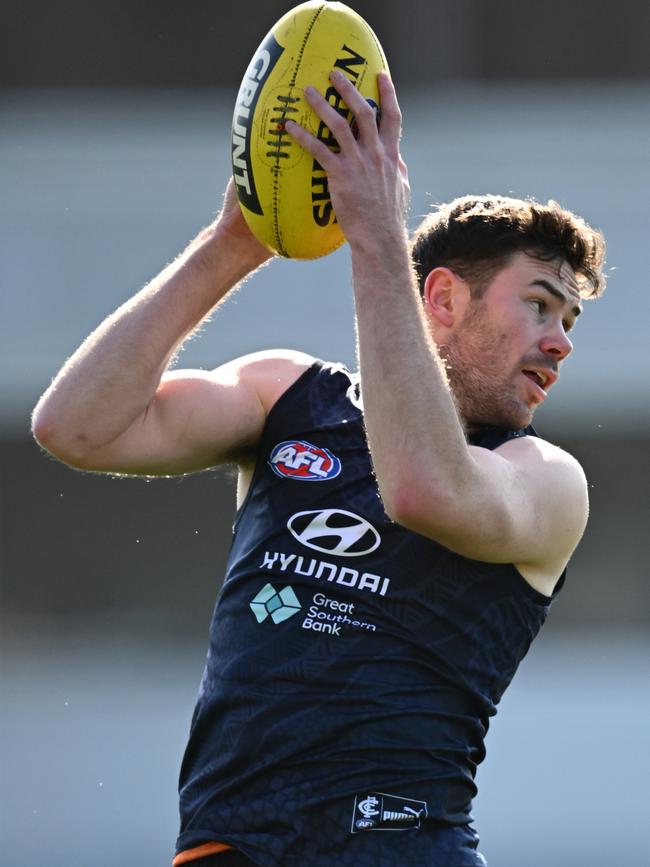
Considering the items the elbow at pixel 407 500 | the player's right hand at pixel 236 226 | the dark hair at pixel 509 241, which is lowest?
the elbow at pixel 407 500

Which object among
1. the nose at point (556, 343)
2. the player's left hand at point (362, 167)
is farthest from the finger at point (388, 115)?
the nose at point (556, 343)

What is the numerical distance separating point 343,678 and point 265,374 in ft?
2.82

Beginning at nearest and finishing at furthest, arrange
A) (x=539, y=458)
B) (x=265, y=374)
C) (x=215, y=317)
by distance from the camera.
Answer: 1. (x=539, y=458)
2. (x=265, y=374)
3. (x=215, y=317)

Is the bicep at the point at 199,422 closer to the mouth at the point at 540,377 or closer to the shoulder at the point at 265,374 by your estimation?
the shoulder at the point at 265,374

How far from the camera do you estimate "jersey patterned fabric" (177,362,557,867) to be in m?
3.37

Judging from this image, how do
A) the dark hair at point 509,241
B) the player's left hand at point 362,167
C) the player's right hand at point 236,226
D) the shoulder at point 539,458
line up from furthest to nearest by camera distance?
the dark hair at point 509,241
the player's right hand at point 236,226
the shoulder at point 539,458
the player's left hand at point 362,167

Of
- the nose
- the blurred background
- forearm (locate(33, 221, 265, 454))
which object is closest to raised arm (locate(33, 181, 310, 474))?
forearm (locate(33, 221, 265, 454))

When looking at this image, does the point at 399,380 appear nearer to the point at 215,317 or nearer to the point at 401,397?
the point at 401,397

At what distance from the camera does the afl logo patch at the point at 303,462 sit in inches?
145

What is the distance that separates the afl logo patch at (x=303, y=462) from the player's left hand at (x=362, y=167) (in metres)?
0.65

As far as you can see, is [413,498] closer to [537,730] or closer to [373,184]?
[373,184]

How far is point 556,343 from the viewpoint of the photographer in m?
3.82

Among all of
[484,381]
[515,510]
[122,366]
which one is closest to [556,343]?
[484,381]

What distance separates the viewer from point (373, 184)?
10.8 feet
